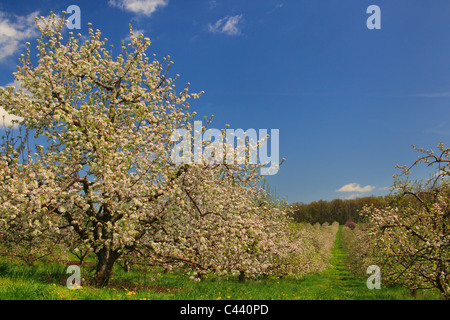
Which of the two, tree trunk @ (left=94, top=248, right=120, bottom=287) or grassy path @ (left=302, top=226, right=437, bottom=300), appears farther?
grassy path @ (left=302, top=226, right=437, bottom=300)

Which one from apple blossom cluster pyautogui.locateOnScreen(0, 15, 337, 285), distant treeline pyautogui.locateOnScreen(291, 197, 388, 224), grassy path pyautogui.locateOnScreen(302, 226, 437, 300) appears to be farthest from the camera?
distant treeline pyautogui.locateOnScreen(291, 197, 388, 224)

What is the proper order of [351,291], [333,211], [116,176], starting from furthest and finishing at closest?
[333,211] → [351,291] → [116,176]

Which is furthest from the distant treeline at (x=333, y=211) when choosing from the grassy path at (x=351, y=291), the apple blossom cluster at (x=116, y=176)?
the apple blossom cluster at (x=116, y=176)

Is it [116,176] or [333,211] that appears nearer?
[116,176]

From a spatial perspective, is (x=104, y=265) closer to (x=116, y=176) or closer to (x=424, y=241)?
(x=116, y=176)

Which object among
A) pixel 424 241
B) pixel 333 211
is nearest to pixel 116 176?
pixel 424 241

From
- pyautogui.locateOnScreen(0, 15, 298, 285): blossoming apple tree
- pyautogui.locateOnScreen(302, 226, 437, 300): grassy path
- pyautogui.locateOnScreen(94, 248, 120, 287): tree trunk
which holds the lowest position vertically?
pyautogui.locateOnScreen(302, 226, 437, 300): grassy path

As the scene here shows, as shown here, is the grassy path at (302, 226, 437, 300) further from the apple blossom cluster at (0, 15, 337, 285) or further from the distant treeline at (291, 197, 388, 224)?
the distant treeline at (291, 197, 388, 224)

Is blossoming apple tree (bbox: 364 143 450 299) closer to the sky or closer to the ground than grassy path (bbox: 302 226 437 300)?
closer to the sky

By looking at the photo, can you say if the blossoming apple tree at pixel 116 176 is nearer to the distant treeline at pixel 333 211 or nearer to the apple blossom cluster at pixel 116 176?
the apple blossom cluster at pixel 116 176

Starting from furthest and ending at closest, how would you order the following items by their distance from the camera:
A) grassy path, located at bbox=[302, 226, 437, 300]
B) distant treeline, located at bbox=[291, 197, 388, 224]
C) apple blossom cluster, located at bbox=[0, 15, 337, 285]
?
distant treeline, located at bbox=[291, 197, 388, 224]
grassy path, located at bbox=[302, 226, 437, 300]
apple blossom cluster, located at bbox=[0, 15, 337, 285]

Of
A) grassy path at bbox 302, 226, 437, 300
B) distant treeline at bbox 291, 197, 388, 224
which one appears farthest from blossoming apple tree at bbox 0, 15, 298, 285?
distant treeline at bbox 291, 197, 388, 224
